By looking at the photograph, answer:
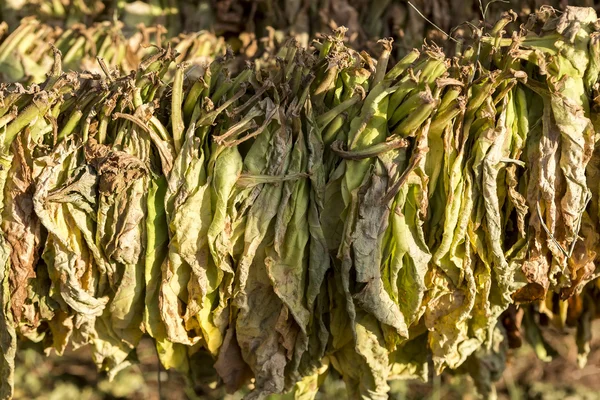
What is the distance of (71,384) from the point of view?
2500 millimetres

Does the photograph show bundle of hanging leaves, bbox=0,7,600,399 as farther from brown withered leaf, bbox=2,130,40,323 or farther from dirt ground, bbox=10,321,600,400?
dirt ground, bbox=10,321,600,400

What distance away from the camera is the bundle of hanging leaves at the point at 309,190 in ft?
3.65

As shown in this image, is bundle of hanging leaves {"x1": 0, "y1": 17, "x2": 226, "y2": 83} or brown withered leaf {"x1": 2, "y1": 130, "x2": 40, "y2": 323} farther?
bundle of hanging leaves {"x1": 0, "y1": 17, "x2": 226, "y2": 83}

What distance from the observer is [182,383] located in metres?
2.59

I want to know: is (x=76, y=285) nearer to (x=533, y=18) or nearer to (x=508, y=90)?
(x=508, y=90)

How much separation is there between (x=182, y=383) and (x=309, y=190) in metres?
1.66

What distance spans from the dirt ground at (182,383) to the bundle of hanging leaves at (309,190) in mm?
1282

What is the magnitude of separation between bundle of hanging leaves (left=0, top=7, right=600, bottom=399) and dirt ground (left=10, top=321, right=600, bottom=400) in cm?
128

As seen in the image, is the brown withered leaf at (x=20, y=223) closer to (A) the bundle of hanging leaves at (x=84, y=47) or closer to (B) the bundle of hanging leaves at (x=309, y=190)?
(B) the bundle of hanging leaves at (x=309, y=190)

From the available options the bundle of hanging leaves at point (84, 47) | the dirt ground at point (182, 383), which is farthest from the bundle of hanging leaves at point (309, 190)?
the dirt ground at point (182, 383)

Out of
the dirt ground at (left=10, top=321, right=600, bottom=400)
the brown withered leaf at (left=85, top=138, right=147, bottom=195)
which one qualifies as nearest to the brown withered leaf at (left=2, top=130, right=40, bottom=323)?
the brown withered leaf at (left=85, top=138, right=147, bottom=195)

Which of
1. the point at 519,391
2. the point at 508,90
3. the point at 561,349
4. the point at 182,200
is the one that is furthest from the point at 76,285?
the point at 519,391

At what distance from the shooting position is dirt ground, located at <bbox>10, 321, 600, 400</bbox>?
8.05 feet

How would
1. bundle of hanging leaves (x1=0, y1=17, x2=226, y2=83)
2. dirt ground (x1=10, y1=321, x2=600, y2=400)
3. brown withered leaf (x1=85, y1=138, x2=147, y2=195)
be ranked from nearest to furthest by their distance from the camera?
brown withered leaf (x1=85, y1=138, x2=147, y2=195)
bundle of hanging leaves (x1=0, y1=17, x2=226, y2=83)
dirt ground (x1=10, y1=321, x2=600, y2=400)
